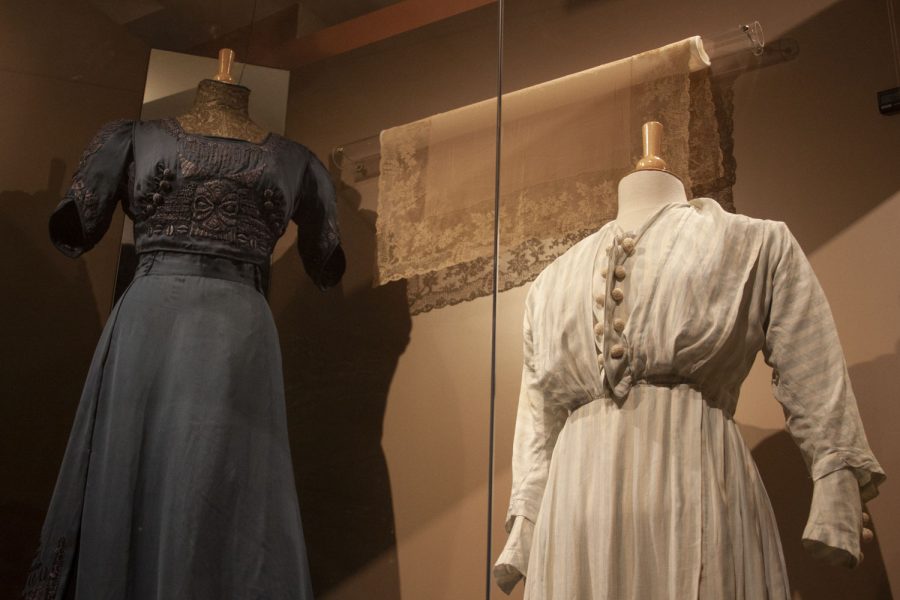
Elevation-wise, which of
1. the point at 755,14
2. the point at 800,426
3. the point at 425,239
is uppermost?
the point at 755,14

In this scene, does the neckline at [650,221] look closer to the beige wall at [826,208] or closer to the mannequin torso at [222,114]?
the beige wall at [826,208]

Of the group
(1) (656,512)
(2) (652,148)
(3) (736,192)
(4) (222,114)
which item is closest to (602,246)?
(2) (652,148)

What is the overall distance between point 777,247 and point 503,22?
941 mm

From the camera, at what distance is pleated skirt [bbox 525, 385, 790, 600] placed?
146cm

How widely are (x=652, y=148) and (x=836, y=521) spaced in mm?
765

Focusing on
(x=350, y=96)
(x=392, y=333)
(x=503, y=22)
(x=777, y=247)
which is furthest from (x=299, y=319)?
(x=777, y=247)

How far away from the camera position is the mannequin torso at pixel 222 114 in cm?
229

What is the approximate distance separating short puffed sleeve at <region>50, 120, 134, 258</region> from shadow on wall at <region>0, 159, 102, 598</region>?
0.55 ft

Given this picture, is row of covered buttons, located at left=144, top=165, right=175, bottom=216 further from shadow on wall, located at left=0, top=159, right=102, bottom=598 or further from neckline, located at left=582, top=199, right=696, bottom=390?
neckline, located at left=582, top=199, right=696, bottom=390

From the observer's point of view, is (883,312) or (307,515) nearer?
(883,312)

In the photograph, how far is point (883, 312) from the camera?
73.1 inches

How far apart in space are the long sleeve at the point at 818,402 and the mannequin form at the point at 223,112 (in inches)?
47.6

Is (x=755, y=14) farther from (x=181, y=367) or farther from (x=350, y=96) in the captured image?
(x=181, y=367)

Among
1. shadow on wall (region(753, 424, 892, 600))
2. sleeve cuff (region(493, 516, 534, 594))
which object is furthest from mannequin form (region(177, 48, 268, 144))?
shadow on wall (region(753, 424, 892, 600))
